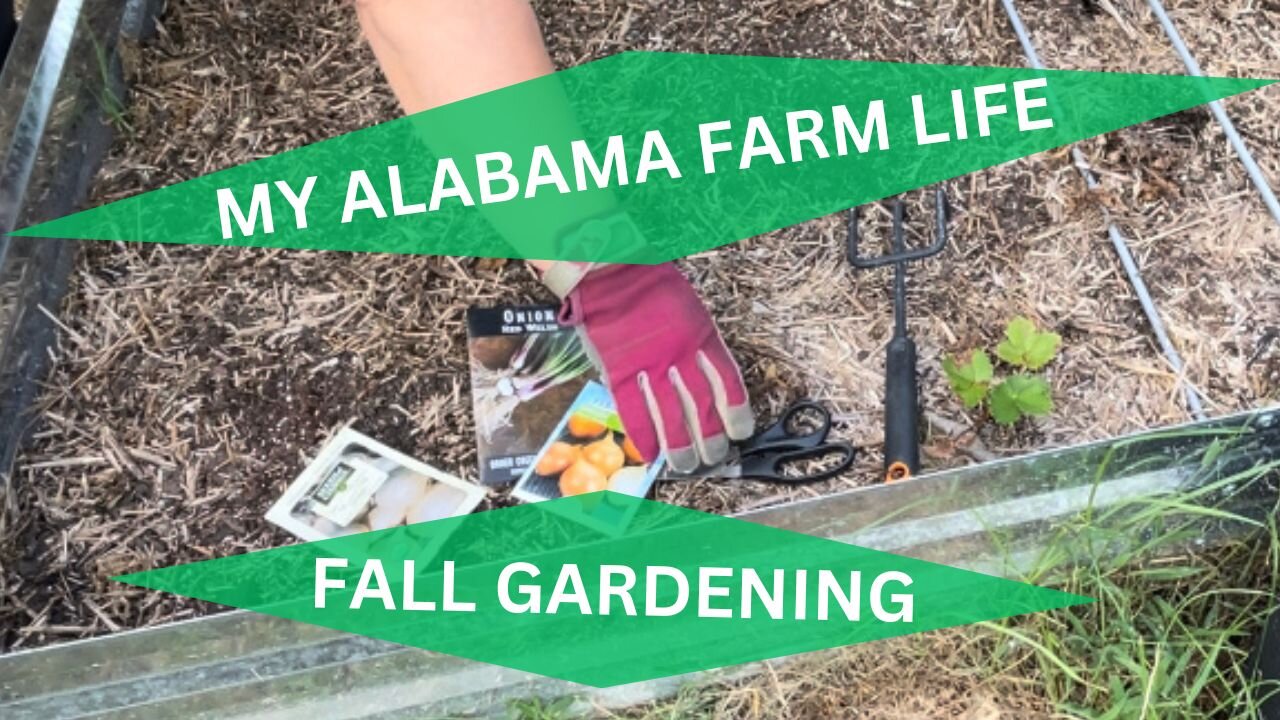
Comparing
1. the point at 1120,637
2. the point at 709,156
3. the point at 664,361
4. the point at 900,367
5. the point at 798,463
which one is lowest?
the point at 1120,637

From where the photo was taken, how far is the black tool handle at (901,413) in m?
1.65

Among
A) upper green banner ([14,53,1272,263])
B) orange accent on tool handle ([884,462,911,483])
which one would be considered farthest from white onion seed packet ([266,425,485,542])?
orange accent on tool handle ([884,462,911,483])

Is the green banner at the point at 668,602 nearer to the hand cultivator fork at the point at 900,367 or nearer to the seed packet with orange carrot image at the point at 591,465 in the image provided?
the hand cultivator fork at the point at 900,367

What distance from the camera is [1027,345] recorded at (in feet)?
5.66

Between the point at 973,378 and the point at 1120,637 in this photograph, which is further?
the point at 973,378

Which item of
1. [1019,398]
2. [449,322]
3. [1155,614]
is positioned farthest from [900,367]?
[449,322]

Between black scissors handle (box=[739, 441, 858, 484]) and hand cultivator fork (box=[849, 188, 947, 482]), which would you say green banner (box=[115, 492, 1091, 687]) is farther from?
black scissors handle (box=[739, 441, 858, 484])

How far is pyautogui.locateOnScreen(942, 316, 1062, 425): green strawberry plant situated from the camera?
5.49 ft

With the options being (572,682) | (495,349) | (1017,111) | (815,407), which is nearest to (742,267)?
(815,407)

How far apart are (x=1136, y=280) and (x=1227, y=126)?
1.11ft

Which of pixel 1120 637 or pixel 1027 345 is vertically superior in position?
pixel 1027 345

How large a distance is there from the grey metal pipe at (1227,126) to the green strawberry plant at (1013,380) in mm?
459

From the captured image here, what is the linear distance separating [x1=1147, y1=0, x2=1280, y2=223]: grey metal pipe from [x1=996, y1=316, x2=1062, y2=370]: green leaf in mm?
462

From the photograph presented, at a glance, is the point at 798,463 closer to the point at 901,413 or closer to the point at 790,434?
the point at 790,434
